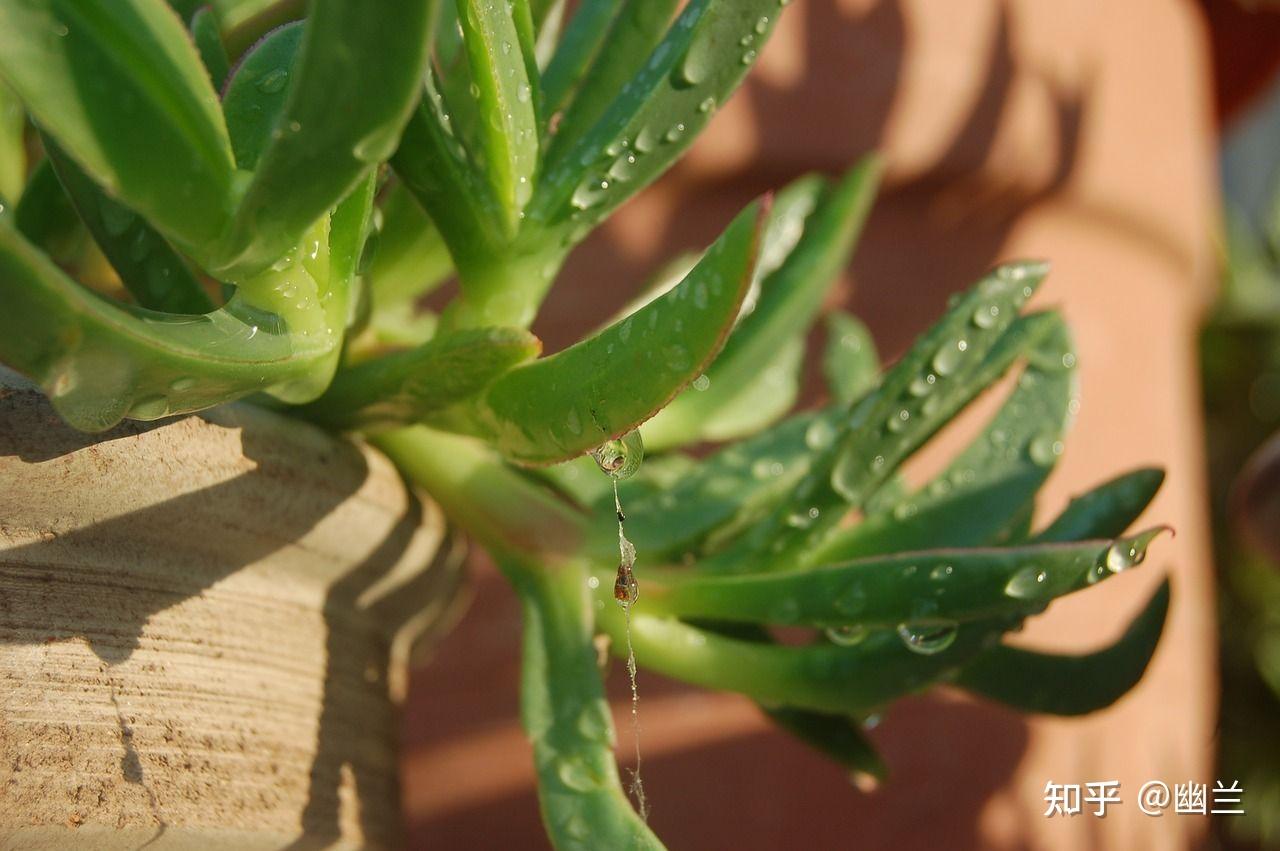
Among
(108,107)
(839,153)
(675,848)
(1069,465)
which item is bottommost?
(675,848)

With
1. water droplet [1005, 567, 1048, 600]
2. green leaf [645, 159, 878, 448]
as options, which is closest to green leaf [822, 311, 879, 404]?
green leaf [645, 159, 878, 448]

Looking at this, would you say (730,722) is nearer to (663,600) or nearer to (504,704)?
(504,704)

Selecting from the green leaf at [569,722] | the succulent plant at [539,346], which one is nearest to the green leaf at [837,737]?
the succulent plant at [539,346]

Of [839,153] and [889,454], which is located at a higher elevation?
[839,153]

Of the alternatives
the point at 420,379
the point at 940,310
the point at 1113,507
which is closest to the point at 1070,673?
the point at 1113,507

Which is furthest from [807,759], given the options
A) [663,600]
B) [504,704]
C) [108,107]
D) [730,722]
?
[108,107]

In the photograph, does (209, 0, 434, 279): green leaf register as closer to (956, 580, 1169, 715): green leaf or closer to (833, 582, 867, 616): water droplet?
(833, 582, 867, 616): water droplet
